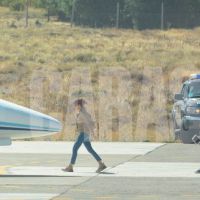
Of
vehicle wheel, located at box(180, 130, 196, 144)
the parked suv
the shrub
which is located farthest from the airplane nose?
the shrub

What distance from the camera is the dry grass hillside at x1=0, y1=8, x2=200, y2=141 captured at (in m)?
39.5

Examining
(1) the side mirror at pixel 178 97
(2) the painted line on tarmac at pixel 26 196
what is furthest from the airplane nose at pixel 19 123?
(1) the side mirror at pixel 178 97

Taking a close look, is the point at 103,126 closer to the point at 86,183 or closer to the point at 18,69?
the point at 18,69

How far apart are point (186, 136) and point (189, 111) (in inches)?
37.6

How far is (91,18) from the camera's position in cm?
6300

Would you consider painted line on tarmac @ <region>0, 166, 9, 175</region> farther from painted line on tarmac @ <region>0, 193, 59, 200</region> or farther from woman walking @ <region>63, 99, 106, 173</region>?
painted line on tarmac @ <region>0, 193, 59, 200</region>

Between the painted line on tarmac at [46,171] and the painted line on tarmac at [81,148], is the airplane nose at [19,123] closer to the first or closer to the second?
the painted line on tarmac at [46,171]

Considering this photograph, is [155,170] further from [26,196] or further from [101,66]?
[101,66]

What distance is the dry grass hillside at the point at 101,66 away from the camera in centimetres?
3947

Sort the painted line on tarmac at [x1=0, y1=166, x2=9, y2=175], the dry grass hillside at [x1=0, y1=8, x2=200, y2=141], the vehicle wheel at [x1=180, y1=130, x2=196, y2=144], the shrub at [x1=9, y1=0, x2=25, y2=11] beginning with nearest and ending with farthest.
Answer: the painted line on tarmac at [x1=0, y1=166, x2=9, y2=175] → the vehicle wheel at [x1=180, y1=130, x2=196, y2=144] → the dry grass hillside at [x1=0, y1=8, x2=200, y2=141] → the shrub at [x1=9, y1=0, x2=25, y2=11]

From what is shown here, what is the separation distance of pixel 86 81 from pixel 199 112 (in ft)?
61.4

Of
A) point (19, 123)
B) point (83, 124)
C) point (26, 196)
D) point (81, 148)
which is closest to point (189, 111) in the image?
point (81, 148)

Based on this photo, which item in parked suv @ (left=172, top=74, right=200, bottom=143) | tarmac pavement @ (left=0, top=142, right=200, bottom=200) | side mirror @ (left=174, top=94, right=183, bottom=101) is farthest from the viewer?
parked suv @ (left=172, top=74, right=200, bottom=143)

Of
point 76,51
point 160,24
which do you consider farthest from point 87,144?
point 160,24
